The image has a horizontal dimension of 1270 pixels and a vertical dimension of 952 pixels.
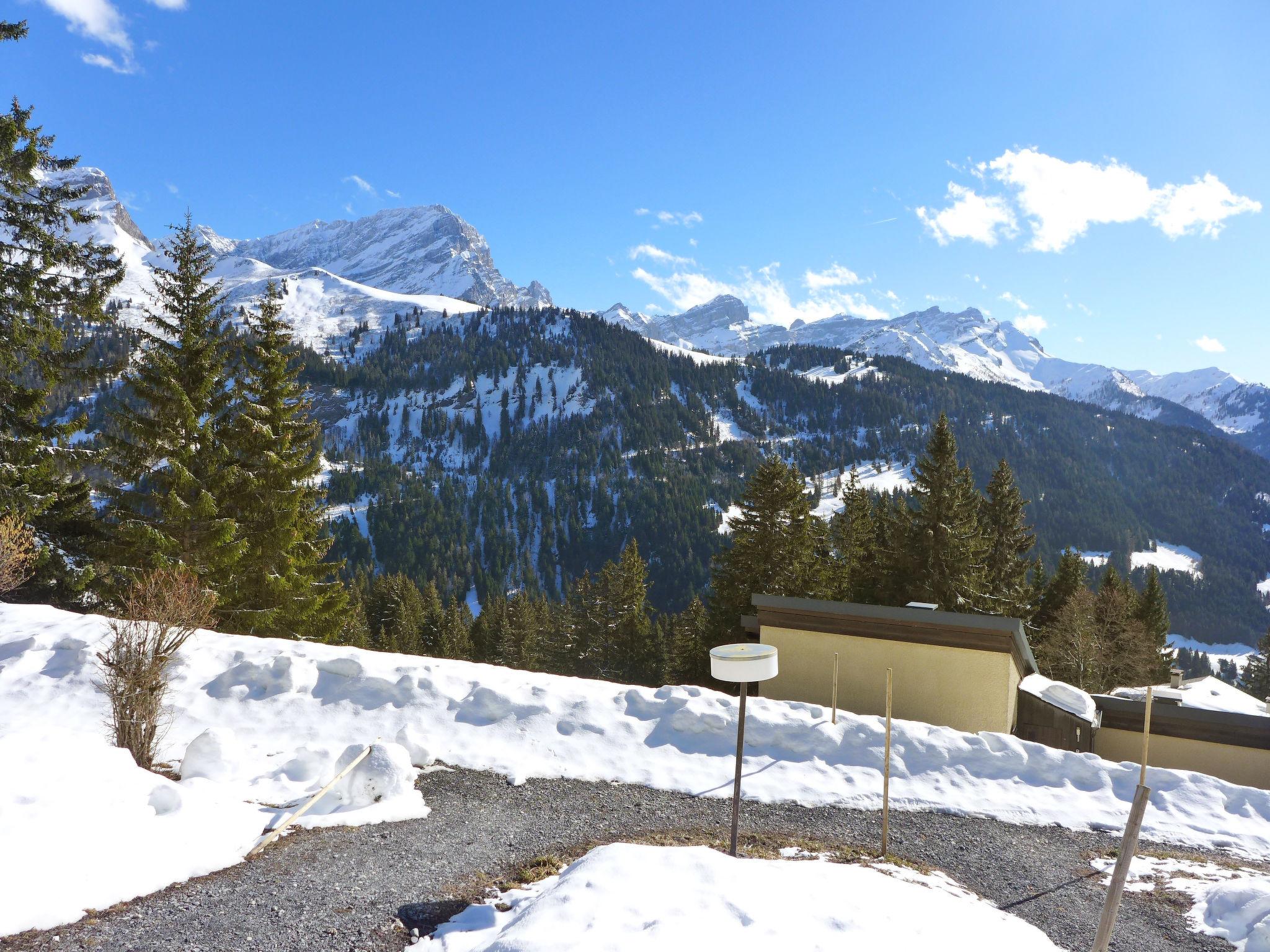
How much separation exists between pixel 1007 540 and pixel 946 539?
755cm

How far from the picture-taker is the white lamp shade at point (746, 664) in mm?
6121

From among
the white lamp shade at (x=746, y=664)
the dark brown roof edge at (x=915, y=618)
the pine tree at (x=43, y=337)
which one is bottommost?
the dark brown roof edge at (x=915, y=618)

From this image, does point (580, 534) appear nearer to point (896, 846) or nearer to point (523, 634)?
point (523, 634)

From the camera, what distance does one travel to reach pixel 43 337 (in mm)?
14820

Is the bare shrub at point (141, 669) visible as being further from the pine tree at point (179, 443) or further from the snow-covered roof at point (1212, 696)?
the snow-covered roof at point (1212, 696)

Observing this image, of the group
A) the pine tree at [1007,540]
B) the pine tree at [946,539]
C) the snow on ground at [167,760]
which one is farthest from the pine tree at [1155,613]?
the snow on ground at [167,760]

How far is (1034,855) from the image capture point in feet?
24.6

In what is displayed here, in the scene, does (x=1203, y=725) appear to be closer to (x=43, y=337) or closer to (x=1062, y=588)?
(x=43, y=337)

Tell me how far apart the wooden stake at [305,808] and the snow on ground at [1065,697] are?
45.8 feet

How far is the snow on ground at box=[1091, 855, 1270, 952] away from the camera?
18.6 ft

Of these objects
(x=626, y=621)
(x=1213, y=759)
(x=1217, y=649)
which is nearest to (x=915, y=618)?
(x=1213, y=759)

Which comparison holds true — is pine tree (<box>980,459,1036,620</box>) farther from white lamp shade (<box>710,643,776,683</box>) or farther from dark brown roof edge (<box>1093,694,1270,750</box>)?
white lamp shade (<box>710,643,776,683</box>)

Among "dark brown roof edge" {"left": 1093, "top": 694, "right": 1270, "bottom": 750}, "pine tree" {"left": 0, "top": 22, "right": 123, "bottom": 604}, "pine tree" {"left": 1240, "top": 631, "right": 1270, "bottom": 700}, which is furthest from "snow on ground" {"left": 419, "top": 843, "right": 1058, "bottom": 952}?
"pine tree" {"left": 1240, "top": 631, "right": 1270, "bottom": 700}

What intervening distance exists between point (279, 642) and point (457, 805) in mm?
6386
